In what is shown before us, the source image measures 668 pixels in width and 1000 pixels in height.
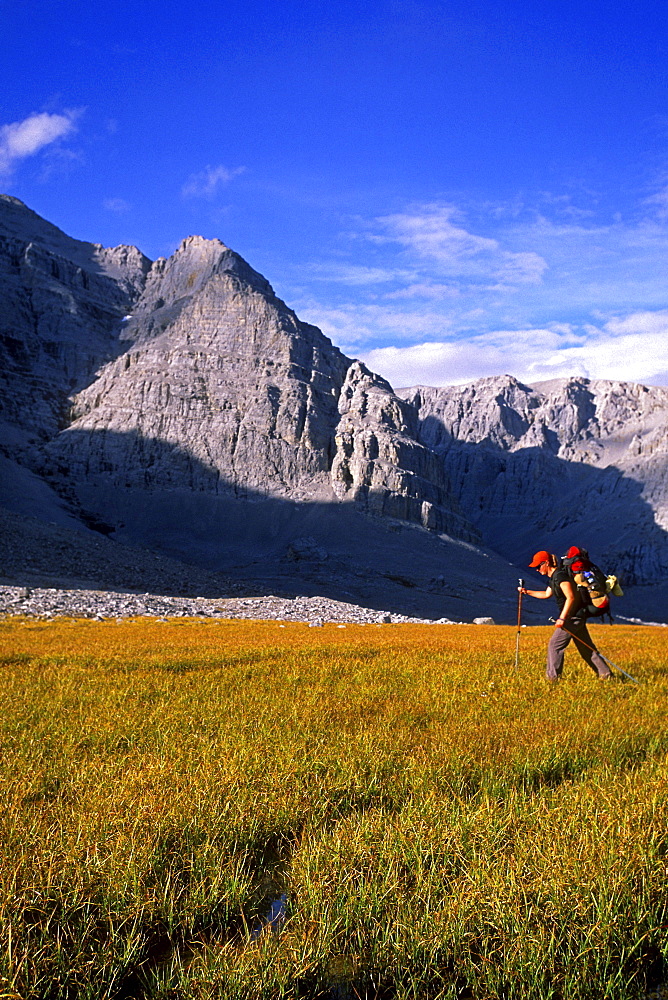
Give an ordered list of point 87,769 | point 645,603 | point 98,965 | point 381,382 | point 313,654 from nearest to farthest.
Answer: point 98,965, point 87,769, point 313,654, point 645,603, point 381,382

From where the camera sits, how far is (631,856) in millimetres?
4117

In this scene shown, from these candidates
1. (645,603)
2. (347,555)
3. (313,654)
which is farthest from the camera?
(645,603)

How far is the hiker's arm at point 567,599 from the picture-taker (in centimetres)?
1166

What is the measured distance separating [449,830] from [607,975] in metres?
1.28

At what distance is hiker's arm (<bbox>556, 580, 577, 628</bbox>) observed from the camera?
459 inches

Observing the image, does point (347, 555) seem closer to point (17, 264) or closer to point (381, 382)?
point (381, 382)

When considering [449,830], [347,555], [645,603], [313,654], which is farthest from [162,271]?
[449,830]

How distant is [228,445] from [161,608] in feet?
285

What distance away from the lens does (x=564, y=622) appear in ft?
38.9

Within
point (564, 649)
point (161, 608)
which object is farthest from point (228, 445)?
point (564, 649)

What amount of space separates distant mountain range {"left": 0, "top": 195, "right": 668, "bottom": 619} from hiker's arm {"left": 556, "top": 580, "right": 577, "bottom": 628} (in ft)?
244

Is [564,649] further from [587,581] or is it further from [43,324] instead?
[43,324]

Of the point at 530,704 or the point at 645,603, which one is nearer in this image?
the point at 530,704

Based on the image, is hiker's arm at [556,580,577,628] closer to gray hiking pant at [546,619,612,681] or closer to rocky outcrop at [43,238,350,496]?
gray hiking pant at [546,619,612,681]
